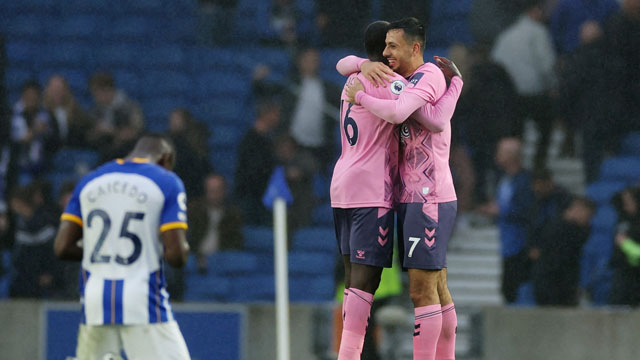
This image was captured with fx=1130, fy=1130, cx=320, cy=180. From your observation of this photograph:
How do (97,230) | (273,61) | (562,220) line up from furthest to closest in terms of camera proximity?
(273,61) → (562,220) → (97,230)

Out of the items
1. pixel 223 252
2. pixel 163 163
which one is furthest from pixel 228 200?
pixel 163 163

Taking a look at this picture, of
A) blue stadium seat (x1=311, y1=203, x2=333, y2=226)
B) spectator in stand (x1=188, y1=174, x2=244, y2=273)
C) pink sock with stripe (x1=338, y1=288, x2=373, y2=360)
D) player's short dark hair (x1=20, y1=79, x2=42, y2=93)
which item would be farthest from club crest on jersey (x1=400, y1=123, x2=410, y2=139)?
player's short dark hair (x1=20, y1=79, x2=42, y2=93)

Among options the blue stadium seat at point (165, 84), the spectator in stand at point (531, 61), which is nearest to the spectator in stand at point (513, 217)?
the spectator in stand at point (531, 61)

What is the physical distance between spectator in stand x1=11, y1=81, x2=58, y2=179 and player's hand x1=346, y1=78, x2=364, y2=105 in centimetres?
596

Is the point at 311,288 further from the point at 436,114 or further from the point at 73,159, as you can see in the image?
the point at 436,114

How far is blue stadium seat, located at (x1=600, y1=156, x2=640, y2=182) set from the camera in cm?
1049

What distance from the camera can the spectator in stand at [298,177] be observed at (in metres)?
10.9

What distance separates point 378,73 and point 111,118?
589 cm

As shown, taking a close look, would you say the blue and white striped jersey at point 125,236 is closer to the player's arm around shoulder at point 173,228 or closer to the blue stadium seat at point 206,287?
the player's arm around shoulder at point 173,228

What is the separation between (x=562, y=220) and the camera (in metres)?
10.4

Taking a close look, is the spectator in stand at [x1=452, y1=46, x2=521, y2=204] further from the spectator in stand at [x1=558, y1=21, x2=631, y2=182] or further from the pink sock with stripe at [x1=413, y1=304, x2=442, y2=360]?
the pink sock with stripe at [x1=413, y1=304, x2=442, y2=360]

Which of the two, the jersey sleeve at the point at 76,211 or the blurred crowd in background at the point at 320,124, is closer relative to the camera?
the jersey sleeve at the point at 76,211

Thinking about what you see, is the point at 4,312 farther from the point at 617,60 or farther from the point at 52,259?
the point at 617,60

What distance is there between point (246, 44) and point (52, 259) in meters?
2.94
